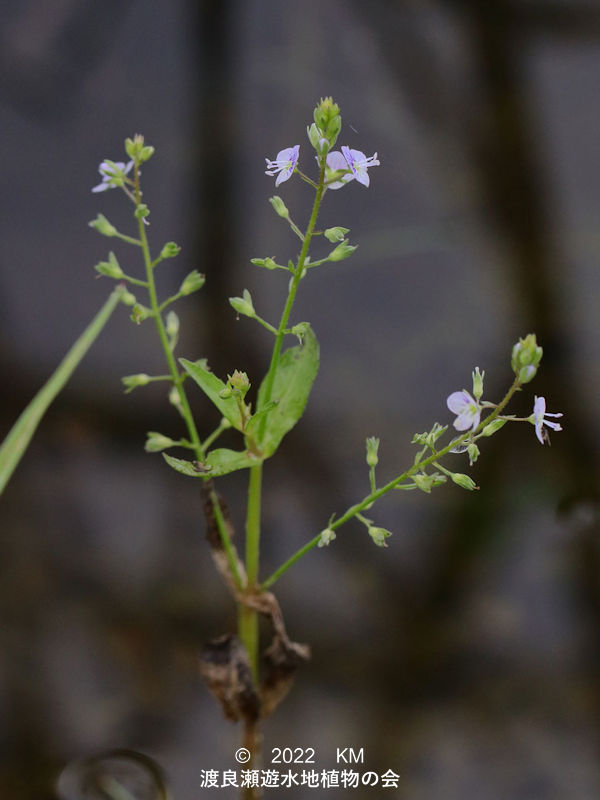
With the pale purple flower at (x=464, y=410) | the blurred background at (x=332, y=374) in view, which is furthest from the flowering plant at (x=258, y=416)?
the blurred background at (x=332, y=374)

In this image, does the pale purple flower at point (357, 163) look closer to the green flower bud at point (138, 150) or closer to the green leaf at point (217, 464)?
the green flower bud at point (138, 150)

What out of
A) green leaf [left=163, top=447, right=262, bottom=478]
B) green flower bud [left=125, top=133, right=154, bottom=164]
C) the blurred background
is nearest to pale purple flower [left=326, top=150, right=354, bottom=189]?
green flower bud [left=125, top=133, right=154, bottom=164]

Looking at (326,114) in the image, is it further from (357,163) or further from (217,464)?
(217,464)

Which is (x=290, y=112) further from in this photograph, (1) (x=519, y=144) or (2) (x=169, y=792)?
(2) (x=169, y=792)

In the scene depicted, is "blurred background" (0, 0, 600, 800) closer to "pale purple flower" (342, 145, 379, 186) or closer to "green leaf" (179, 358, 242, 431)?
"green leaf" (179, 358, 242, 431)

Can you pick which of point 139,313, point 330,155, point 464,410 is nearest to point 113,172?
point 139,313

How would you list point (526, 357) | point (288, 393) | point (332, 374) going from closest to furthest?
point (526, 357) < point (288, 393) < point (332, 374)

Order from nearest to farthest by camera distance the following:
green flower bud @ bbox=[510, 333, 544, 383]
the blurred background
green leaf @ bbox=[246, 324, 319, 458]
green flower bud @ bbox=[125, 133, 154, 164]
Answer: green flower bud @ bbox=[510, 333, 544, 383] < green flower bud @ bbox=[125, 133, 154, 164] < green leaf @ bbox=[246, 324, 319, 458] < the blurred background
